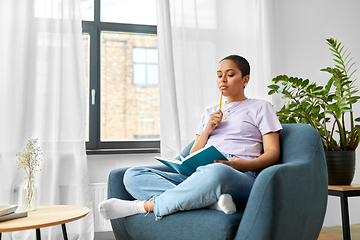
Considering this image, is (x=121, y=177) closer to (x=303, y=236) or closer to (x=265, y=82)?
(x=303, y=236)

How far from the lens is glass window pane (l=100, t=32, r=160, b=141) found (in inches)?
103

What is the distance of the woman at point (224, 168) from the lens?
3.84ft

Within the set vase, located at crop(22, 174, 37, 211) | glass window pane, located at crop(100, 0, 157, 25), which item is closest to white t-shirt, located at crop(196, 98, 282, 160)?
vase, located at crop(22, 174, 37, 211)

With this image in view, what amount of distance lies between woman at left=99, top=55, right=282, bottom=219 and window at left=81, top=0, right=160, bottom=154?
3.27 ft

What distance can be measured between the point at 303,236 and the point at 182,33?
1.80 metres

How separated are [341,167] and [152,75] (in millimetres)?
1581

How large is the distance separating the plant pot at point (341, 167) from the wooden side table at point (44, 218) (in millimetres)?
1407

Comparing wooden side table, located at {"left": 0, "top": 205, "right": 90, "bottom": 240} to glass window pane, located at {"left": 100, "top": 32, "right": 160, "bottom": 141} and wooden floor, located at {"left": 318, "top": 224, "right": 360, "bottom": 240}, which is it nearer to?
glass window pane, located at {"left": 100, "top": 32, "right": 160, "bottom": 141}

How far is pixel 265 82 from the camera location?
2654 millimetres

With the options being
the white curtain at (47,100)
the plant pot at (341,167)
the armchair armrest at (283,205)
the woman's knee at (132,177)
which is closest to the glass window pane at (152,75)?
the white curtain at (47,100)

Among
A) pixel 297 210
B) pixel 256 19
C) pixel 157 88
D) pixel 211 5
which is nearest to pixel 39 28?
pixel 157 88

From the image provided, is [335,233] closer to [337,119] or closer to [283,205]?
[337,119]

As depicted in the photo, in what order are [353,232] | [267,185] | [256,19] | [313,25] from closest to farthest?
[267,185], [353,232], [256,19], [313,25]

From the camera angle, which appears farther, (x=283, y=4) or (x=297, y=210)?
(x=283, y=4)
